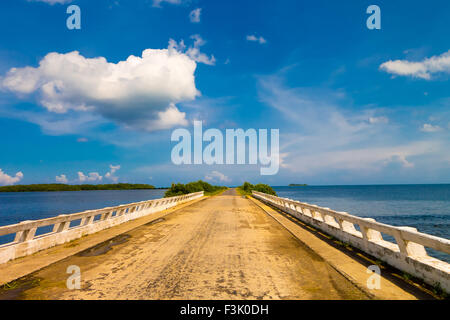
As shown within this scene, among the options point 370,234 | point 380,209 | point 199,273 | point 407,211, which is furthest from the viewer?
point 380,209

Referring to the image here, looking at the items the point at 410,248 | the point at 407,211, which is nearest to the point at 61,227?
the point at 410,248

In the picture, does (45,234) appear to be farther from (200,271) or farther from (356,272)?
(356,272)

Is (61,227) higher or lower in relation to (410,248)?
lower

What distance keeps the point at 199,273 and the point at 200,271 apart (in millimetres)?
134

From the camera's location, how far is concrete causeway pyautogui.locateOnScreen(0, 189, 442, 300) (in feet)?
14.9

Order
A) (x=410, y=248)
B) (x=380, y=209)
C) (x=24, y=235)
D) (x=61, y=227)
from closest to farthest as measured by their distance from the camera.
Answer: (x=410, y=248) < (x=24, y=235) < (x=61, y=227) < (x=380, y=209)

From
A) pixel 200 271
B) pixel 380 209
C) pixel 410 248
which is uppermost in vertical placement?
pixel 410 248

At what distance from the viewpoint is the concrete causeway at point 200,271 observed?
454cm

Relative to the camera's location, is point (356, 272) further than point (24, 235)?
No

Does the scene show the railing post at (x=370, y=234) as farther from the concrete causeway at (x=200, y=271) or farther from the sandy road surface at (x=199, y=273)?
the sandy road surface at (x=199, y=273)

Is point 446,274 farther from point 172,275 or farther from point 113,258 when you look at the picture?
point 113,258

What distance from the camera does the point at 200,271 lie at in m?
5.75
